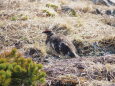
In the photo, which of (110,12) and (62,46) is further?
(110,12)

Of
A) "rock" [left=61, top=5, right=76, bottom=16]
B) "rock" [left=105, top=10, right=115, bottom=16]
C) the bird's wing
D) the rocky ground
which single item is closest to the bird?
the bird's wing

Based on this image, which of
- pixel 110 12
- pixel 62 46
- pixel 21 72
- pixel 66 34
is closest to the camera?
pixel 21 72

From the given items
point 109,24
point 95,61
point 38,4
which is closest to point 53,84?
point 95,61

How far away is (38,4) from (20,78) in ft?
24.6

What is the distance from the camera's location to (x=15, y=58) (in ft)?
16.0

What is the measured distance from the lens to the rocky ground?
5852 millimetres

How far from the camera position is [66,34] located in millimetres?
9250

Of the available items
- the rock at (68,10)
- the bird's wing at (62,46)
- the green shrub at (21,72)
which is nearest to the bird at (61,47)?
the bird's wing at (62,46)

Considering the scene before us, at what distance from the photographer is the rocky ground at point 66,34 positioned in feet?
19.2

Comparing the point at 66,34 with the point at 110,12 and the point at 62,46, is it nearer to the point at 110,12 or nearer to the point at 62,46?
the point at 62,46

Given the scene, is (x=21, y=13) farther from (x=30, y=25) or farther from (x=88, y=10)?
(x=88, y=10)

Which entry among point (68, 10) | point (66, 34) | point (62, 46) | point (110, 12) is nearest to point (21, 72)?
point (62, 46)

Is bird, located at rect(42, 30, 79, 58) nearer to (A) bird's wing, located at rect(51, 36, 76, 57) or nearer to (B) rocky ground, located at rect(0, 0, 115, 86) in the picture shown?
(A) bird's wing, located at rect(51, 36, 76, 57)

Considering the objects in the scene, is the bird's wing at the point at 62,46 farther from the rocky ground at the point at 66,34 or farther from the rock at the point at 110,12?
the rock at the point at 110,12
